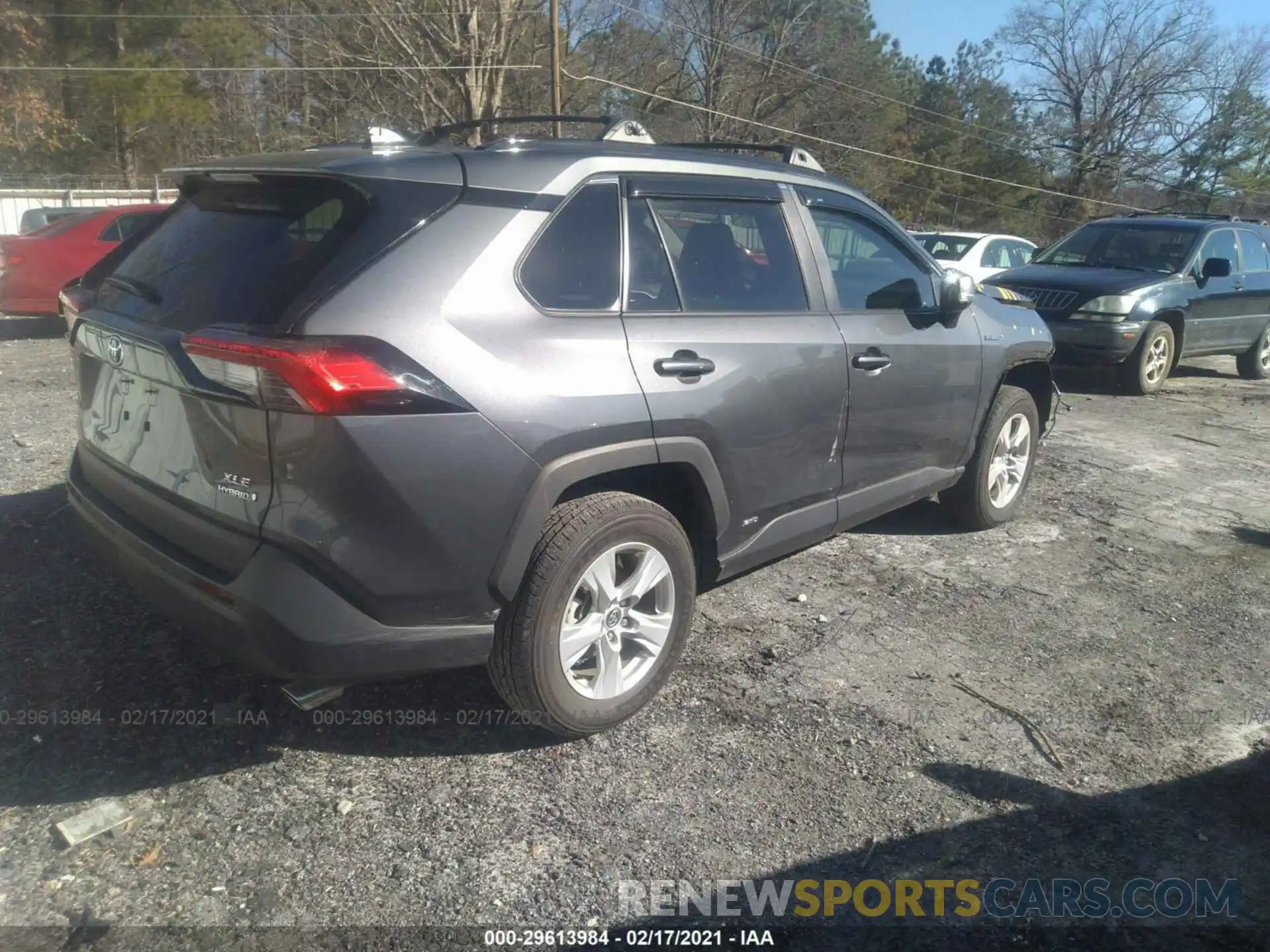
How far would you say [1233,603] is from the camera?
463 centimetres

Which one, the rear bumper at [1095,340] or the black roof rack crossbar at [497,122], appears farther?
the rear bumper at [1095,340]

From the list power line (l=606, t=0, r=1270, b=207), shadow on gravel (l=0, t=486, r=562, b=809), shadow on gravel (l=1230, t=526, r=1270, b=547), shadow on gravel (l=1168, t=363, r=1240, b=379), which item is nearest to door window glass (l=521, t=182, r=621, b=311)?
shadow on gravel (l=0, t=486, r=562, b=809)

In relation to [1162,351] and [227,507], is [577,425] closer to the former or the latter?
[227,507]

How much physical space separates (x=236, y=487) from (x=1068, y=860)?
249cm

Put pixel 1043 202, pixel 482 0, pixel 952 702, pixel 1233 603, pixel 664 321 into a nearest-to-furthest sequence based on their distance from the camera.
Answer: pixel 664 321, pixel 952 702, pixel 1233 603, pixel 482 0, pixel 1043 202

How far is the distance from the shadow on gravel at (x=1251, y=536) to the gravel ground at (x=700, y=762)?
0.64m

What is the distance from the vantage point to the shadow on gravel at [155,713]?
3047mm

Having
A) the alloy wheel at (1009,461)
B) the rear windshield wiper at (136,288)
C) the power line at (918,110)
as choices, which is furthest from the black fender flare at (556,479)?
the power line at (918,110)

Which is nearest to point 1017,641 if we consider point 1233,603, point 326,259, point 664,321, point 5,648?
point 1233,603

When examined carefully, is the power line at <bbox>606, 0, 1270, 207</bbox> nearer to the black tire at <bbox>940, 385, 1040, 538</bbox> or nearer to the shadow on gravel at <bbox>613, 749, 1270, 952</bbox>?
the black tire at <bbox>940, 385, 1040, 538</bbox>

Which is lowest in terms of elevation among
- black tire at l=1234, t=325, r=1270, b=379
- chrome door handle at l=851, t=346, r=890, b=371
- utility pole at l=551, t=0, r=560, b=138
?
black tire at l=1234, t=325, r=1270, b=379

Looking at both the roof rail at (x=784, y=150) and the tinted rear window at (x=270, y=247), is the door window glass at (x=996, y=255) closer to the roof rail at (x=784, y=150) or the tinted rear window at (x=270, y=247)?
the roof rail at (x=784, y=150)

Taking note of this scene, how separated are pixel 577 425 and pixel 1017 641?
2.28 meters

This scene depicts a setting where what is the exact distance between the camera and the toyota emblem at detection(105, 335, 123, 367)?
3043mm
